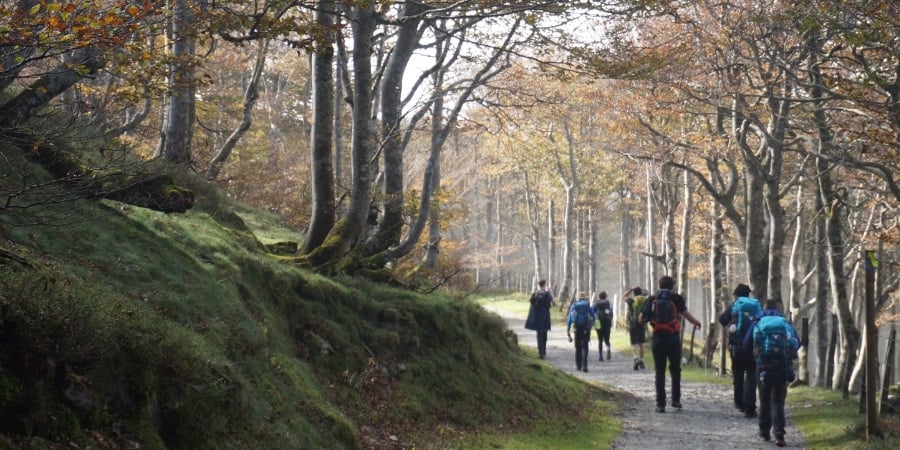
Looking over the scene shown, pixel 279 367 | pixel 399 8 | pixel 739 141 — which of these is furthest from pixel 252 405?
pixel 739 141

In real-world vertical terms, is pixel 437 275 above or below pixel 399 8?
below

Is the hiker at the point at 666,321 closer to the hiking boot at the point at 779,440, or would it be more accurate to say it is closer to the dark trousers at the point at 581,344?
the hiking boot at the point at 779,440

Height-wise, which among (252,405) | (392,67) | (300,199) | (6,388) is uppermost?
(392,67)

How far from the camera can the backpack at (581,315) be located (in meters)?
18.0

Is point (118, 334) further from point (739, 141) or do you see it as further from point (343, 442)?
point (739, 141)

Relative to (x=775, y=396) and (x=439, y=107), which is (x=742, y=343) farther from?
(x=439, y=107)

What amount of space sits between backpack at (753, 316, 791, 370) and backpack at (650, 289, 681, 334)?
6.97 feet

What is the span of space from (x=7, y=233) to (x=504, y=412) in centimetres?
718

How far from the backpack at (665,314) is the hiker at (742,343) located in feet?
2.84

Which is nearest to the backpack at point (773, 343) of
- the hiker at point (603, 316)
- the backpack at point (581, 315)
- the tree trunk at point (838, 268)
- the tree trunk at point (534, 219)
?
the tree trunk at point (838, 268)

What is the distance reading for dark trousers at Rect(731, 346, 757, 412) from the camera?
11.9 m

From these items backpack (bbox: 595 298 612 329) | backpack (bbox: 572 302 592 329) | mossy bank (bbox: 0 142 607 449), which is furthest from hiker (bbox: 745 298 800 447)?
backpack (bbox: 595 298 612 329)

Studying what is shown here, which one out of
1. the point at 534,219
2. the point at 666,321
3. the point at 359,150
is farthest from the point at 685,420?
the point at 534,219

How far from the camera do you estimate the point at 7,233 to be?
22.1 ft
